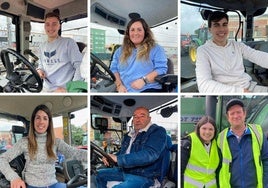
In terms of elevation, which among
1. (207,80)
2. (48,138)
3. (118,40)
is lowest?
(48,138)

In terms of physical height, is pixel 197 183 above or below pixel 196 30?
below

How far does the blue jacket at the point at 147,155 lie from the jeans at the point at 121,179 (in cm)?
3

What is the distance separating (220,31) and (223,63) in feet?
0.59

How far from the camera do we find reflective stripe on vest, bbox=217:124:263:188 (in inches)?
82.6

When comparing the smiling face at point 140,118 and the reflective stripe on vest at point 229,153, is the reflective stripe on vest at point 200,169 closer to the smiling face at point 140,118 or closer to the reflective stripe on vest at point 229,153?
the reflective stripe on vest at point 229,153

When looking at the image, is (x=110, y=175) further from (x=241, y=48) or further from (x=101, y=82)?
(x=241, y=48)

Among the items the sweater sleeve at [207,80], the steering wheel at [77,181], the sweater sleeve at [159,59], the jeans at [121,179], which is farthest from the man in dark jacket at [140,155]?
the sweater sleeve at [207,80]

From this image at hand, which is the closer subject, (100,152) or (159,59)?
(159,59)

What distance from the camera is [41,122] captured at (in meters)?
2.24

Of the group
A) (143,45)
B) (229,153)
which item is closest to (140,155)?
(229,153)

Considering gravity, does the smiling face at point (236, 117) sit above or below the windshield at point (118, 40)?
below

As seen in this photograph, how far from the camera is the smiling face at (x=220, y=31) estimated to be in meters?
2.06

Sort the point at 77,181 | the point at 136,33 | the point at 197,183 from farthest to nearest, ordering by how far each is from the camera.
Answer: the point at 77,181 < the point at 197,183 < the point at 136,33

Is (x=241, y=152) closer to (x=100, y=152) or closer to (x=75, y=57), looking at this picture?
(x=100, y=152)
